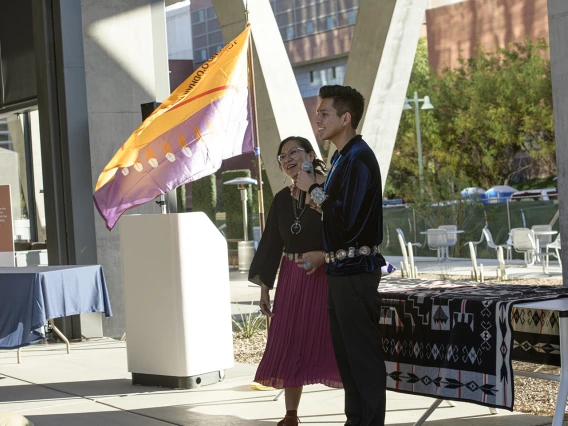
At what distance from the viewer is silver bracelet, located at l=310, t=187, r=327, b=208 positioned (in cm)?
439

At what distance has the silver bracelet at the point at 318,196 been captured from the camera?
4391 mm

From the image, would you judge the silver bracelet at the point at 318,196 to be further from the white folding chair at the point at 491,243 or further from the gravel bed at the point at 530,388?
the white folding chair at the point at 491,243

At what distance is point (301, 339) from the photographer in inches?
209

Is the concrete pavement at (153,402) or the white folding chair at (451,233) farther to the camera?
the white folding chair at (451,233)

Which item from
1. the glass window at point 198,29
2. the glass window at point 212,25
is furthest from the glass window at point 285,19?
the glass window at point 198,29

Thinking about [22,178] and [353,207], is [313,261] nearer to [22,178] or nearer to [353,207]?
[353,207]

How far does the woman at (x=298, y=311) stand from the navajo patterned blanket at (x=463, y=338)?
380 mm

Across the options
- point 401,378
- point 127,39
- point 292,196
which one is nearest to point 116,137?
point 127,39

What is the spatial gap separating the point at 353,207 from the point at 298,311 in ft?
3.87

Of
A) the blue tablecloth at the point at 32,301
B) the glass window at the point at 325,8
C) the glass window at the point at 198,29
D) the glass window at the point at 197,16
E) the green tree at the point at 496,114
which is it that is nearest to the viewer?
the blue tablecloth at the point at 32,301

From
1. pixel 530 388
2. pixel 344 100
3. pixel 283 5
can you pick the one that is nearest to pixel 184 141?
pixel 344 100

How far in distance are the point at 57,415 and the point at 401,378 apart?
8.41ft

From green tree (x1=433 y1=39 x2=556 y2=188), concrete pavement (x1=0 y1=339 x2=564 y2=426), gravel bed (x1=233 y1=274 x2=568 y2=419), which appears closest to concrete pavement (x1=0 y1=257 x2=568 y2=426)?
concrete pavement (x1=0 y1=339 x2=564 y2=426)

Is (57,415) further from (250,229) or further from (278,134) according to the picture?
(250,229)
